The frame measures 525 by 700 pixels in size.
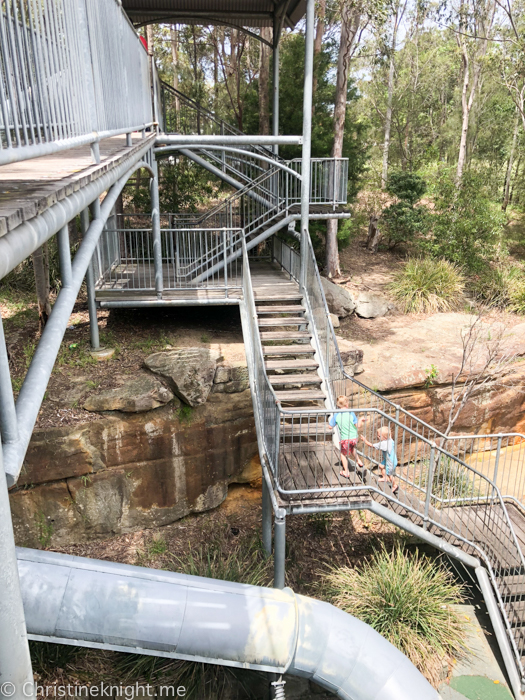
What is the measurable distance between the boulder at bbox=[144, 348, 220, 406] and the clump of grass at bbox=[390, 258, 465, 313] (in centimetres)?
789

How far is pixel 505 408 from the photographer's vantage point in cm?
1336

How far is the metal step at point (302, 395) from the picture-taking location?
8847mm

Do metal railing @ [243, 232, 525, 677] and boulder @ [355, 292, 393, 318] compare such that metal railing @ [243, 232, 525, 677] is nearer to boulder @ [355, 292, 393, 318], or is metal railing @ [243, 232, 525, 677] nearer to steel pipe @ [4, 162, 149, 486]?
steel pipe @ [4, 162, 149, 486]

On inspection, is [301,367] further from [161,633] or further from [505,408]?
[505,408]

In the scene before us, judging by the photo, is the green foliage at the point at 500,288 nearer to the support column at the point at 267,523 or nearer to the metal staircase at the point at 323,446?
the metal staircase at the point at 323,446

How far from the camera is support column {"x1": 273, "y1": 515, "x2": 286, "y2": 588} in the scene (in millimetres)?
7259

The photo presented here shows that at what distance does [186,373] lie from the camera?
9.57 meters

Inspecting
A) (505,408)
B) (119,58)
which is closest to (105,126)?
(119,58)

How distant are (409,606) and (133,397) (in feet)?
16.8

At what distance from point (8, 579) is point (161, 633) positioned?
3.75 m

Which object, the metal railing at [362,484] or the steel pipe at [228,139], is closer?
the metal railing at [362,484]

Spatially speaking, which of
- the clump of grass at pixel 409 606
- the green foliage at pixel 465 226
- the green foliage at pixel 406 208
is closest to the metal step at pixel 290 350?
the clump of grass at pixel 409 606

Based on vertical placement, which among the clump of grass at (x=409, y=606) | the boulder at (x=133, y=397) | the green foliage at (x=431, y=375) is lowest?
the clump of grass at (x=409, y=606)

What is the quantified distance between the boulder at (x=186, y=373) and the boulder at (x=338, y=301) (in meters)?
5.74
